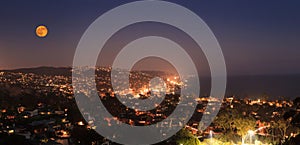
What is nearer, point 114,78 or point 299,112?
point 299,112

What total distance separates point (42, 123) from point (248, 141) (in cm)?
774

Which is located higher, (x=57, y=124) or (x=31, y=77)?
(x=31, y=77)

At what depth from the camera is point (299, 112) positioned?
4.74 feet

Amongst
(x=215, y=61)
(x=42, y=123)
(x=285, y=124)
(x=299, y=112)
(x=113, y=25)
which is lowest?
(x=42, y=123)

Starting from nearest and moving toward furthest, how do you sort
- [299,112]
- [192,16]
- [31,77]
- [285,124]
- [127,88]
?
[299,112], [192,16], [285,124], [127,88], [31,77]

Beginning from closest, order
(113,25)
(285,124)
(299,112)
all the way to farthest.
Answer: (299,112) → (113,25) → (285,124)

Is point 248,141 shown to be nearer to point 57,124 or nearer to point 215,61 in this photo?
point 215,61

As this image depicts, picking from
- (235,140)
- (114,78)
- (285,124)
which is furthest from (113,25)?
(114,78)

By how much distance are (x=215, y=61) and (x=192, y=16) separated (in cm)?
92

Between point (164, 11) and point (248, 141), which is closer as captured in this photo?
point (164, 11)

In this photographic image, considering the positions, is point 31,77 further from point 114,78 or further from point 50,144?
point 50,144

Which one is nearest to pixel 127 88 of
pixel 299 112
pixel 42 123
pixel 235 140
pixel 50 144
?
pixel 42 123

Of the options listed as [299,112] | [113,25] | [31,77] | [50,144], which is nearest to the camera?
[299,112]

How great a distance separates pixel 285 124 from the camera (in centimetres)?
590
